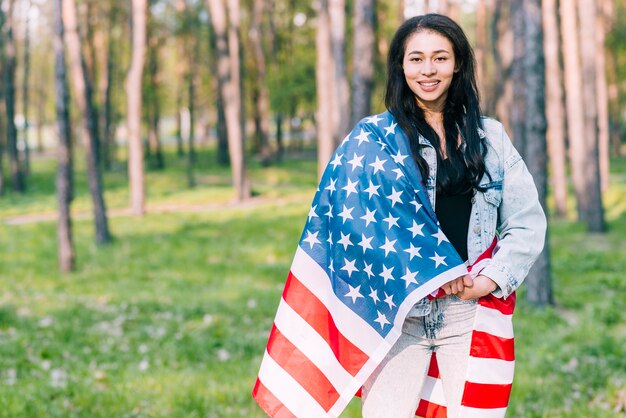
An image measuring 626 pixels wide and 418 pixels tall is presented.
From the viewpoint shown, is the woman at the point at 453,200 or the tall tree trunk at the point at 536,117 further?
the tall tree trunk at the point at 536,117

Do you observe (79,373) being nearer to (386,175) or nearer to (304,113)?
(386,175)

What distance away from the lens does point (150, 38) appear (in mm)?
35375

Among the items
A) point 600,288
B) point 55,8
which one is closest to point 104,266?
point 55,8

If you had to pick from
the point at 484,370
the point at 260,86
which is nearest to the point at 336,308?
the point at 484,370

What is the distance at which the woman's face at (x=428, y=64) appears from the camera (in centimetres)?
300

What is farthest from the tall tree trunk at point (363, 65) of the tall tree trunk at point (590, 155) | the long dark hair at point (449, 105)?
the tall tree trunk at point (590, 155)

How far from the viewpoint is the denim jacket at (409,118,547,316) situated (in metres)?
2.95

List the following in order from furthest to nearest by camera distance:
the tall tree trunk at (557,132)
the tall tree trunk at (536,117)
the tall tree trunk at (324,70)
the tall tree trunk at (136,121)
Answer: the tall tree trunk at (136,121) < the tall tree trunk at (324,70) < the tall tree trunk at (557,132) < the tall tree trunk at (536,117)

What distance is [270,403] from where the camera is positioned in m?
3.20

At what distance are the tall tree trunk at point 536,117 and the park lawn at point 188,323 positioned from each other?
16.2 inches

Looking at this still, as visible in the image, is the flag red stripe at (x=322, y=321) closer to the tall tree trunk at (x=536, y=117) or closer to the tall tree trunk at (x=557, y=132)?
the tall tree trunk at (x=536, y=117)

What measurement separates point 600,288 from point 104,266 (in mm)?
7952

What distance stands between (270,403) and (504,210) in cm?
122

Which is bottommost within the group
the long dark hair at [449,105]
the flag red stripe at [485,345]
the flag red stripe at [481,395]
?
the flag red stripe at [481,395]
